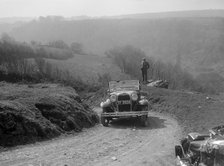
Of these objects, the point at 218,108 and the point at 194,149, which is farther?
the point at 218,108

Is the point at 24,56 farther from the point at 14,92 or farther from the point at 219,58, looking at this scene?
the point at 219,58

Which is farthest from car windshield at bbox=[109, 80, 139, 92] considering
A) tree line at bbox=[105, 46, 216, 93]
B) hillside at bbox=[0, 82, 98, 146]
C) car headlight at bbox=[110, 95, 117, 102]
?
tree line at bbox=[105, 46, 216, 93]

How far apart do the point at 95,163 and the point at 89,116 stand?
7.98 meters

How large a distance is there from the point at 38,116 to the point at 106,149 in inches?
146

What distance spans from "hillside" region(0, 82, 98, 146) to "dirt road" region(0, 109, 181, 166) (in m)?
0.53

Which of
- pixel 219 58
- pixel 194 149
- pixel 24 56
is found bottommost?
pixel 219 58

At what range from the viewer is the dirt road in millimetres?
11938

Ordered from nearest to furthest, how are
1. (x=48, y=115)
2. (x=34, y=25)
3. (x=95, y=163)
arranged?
(x=95, y=163) → (x=48, y=115) → (x=34, y=25)

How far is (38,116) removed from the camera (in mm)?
16188

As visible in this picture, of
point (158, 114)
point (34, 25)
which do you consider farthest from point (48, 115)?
point (34, 25)

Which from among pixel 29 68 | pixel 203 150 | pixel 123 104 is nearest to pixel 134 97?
pixel 123 104

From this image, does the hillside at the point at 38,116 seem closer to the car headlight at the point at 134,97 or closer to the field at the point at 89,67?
the car headlight at the point at 134,97

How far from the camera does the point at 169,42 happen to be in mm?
141875

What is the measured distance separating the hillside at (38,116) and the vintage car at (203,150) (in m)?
6.25
